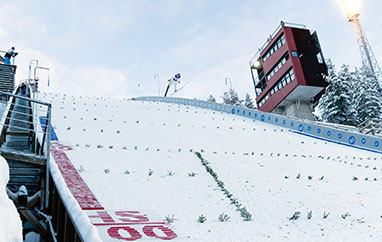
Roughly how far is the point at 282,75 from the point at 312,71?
414 centimetres

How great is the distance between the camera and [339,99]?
4206 cm

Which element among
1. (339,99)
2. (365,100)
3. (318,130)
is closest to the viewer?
(318,130)

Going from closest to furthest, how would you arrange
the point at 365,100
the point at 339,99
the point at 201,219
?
the point at 201,219, the point at 339,99, the point at 365,100

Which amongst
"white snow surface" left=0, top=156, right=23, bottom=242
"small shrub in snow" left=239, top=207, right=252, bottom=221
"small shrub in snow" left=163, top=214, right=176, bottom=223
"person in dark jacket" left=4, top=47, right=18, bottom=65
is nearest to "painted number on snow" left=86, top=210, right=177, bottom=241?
"small shrub in snow" left=163, top=214, right=176, bottom=223

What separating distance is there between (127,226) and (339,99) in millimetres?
41547

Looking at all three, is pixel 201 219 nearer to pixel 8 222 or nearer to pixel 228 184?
pixel 228 184

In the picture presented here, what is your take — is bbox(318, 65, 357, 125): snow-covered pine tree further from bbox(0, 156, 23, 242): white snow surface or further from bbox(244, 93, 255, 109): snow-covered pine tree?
bbox(0, 156, 23, 242): white snow surface

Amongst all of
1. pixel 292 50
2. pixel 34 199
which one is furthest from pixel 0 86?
pixel 292 50

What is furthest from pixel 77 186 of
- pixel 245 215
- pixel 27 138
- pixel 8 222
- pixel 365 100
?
pixel 365 100

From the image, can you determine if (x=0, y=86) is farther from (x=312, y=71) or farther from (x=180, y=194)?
(x=312, y=71)

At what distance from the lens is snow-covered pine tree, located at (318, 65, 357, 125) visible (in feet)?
137

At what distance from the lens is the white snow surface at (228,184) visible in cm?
639

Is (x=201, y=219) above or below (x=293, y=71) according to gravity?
below

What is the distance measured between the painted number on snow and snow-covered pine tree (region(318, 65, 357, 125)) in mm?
40572
